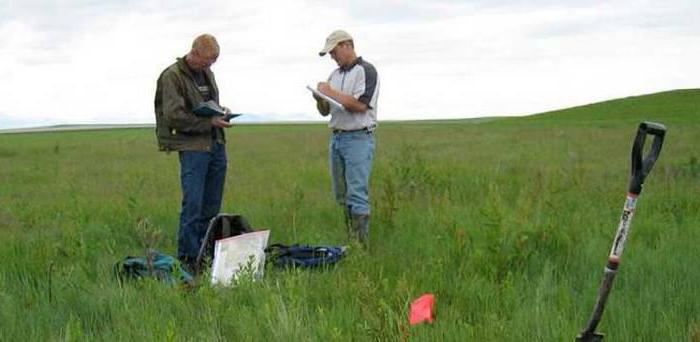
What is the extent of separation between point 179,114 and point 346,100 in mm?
1328

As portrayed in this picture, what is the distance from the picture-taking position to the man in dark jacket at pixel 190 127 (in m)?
6.22

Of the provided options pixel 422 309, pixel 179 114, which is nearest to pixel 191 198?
pixel 179 114

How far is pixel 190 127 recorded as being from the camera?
→ 20.5ft

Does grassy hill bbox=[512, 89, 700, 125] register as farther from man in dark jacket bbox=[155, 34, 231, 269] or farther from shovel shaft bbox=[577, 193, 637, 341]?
shovel shaft bbox=[577, 193, 637, 341]

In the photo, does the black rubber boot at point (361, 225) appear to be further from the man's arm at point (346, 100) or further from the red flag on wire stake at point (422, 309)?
the red flag on wire stake at point (422, 309)

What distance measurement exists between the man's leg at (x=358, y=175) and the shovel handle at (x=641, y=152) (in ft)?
12.3

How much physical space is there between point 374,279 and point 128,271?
1702 millimetres

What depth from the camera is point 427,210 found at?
7801 mm

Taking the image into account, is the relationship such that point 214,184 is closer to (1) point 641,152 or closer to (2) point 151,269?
(2) point 151,269

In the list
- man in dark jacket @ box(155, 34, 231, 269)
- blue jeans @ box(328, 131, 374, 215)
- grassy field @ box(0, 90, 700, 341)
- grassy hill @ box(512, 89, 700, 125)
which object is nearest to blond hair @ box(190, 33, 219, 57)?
man in dark jacket @ box(155, 34, 231, 269)

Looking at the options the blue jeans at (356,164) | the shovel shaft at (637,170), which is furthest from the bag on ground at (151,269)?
the shovel shaft at (637,170)

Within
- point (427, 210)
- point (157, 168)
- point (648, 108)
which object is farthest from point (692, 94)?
point (427, 210)

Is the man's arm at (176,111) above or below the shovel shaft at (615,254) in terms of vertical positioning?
above

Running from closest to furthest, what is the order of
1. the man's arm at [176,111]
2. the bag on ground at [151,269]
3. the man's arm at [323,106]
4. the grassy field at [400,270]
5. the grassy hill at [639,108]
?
the grassy field at [400,270] → the bag on ground at [151,269] → the man's arm at [176,111] → the man's arm at [323,106] → the grassy hill at [639,108]
